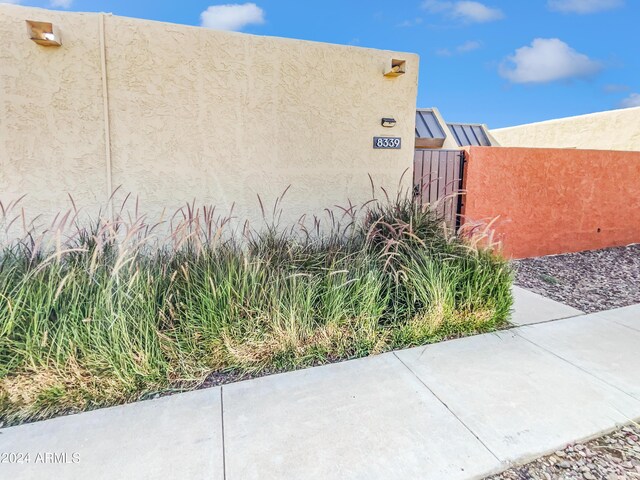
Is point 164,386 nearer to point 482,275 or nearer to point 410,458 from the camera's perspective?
point 410,458

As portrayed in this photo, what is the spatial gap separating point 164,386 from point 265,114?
4.02m

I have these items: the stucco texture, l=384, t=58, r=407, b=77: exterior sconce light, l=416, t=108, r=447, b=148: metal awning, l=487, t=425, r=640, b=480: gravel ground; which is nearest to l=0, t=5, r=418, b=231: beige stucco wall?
the stucco texture

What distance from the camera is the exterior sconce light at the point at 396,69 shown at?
19.0 feet

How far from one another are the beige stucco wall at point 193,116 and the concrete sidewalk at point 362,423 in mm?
3124

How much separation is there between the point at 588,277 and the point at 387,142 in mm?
4551

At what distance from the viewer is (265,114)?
5.39 m

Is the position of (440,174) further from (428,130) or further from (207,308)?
(207,308)

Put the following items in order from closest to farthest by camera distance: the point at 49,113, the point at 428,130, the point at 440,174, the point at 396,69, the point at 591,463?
the point at 591,463 → the point at 49,113 → the point at 396,69 → the point at 440,174 → the point at 428,130

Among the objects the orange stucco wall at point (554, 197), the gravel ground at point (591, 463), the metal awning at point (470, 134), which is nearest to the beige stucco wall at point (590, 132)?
the orange stucco wall at point (554, 197)

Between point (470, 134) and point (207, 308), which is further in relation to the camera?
point (470, 134)

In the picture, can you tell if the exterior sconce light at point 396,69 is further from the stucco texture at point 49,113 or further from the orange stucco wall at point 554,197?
the stucco texture at point 49,113

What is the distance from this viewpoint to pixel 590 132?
42.3 ft

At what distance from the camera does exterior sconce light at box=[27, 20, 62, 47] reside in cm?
432

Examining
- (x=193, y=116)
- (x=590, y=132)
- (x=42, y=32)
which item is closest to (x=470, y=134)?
(x=590, y=132)
